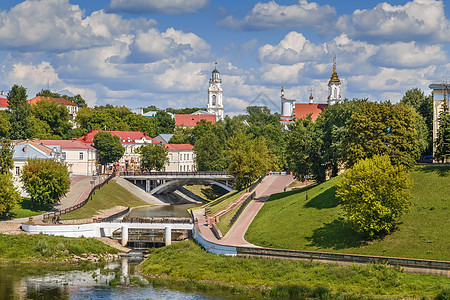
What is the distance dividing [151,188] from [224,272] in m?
73.3

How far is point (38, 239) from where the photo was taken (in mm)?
68375

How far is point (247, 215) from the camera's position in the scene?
3051 inches

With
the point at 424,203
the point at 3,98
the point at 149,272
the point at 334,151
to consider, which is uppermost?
the point at 3,98

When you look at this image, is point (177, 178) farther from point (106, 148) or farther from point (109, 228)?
point (109, 228)

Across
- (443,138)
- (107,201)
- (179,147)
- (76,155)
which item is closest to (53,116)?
(179,147)

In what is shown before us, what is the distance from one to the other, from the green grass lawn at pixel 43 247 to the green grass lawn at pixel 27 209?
41.2 ft

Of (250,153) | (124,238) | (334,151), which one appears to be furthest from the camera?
(250,153)

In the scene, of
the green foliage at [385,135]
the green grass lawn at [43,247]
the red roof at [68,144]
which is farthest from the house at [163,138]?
the green foliage at [385,135]

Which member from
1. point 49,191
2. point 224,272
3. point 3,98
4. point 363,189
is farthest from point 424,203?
point 3,98

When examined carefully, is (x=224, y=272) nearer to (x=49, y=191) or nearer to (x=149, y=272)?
(x=149, y=272)

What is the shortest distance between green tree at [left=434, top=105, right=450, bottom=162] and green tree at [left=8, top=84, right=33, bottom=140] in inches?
3469

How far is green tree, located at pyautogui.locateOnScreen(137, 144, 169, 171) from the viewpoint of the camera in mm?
141250

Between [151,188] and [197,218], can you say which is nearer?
[197,218]

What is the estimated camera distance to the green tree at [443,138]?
71.4 metres
